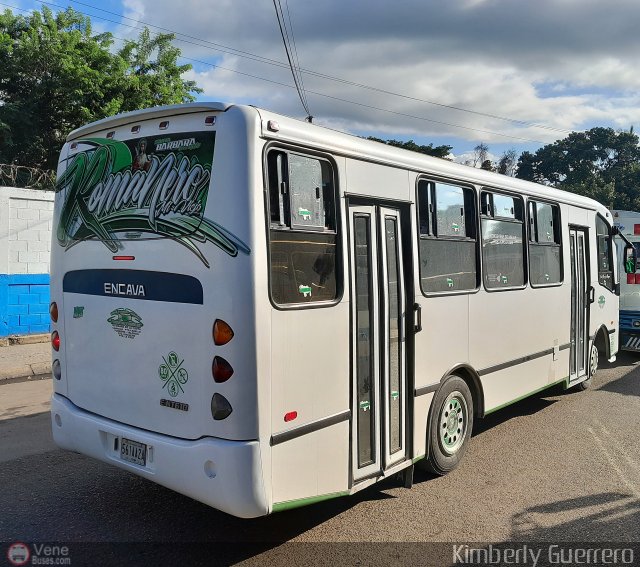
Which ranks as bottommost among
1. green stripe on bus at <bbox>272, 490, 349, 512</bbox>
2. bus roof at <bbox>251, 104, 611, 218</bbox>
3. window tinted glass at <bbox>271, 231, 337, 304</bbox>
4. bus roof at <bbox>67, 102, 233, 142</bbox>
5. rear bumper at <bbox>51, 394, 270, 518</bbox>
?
green stripe on bus at <bbox>272, 490, 349, 512</bbox>

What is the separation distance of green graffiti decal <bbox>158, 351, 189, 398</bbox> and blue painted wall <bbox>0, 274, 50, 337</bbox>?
8481mm

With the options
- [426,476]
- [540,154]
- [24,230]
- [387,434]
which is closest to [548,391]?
[426,476]

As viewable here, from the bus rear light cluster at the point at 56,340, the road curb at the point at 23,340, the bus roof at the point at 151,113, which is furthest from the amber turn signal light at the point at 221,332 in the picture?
the road curb at the point at 23,340

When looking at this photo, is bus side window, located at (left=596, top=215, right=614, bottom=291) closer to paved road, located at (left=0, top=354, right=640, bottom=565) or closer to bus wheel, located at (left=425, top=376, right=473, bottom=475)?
paved road, located at (left=0, top=354, right=640, bottom=565)

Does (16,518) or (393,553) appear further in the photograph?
(16,518)

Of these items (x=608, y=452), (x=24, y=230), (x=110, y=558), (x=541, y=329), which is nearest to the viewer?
(x=110, y=558)

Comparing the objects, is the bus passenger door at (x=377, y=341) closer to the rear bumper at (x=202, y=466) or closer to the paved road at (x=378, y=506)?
the paved road at (x=378, y=506)

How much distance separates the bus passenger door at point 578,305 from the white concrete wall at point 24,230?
30.7 feet

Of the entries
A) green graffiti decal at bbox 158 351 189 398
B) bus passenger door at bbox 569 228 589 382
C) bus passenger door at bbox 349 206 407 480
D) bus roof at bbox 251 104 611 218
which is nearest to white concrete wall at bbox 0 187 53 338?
green graffiti decal at bbox 158 351 189 398

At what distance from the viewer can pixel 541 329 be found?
23.0ft

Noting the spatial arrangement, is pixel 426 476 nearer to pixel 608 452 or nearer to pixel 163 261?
pixel 608 452

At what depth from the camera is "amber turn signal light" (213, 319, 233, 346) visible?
3.46m

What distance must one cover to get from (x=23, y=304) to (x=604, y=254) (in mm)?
10121

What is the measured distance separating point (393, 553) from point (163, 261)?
2444 millimetres
